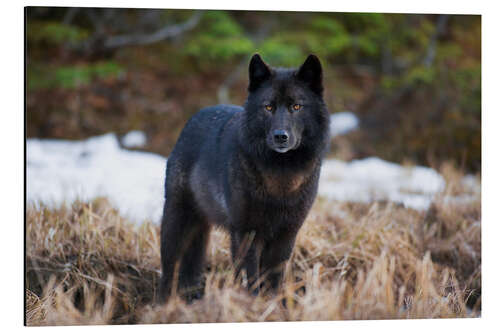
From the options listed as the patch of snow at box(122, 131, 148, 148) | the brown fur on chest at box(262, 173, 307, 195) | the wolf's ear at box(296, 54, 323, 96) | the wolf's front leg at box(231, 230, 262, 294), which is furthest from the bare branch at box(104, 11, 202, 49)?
the wolf's front leg at box(231, 230, 262, 294)

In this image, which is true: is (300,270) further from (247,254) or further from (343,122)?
(343,122)

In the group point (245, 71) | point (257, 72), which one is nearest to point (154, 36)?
point (245, 71)

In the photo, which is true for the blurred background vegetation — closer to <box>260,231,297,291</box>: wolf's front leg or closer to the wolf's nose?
the wolf's nose

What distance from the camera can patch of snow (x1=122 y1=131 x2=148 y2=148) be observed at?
6.45 meters

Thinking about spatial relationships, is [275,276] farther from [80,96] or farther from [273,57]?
[80,96]

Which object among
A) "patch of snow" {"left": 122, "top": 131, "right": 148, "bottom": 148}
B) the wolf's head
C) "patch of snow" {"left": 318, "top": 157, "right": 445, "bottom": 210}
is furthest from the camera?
"patch of snow" {"left": 122, "top": 131, "right": 148, "bottom": 148}

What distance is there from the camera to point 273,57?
255 inches

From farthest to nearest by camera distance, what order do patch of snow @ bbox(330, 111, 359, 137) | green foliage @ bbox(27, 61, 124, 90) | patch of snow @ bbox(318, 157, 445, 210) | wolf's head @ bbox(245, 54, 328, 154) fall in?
patch of snow @ bbox(330, 111, 359, 137) → green foliage @ bbox(27, 61, 124, 90) → patch of snow @ bbox(318, 157, 445, 210) → wolf's head @ bbox(245, 54, 328, 154)

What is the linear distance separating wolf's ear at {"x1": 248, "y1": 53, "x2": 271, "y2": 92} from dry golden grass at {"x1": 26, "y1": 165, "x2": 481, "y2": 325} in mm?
1220

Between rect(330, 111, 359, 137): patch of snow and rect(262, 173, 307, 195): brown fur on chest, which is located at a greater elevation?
rect(330, 111, 359, 137): patch of snow

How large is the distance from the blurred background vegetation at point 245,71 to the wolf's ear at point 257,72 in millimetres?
2439

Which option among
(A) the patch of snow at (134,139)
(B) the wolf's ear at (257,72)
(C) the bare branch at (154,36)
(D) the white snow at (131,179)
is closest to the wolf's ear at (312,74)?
(B) the wolf's ear at (257,72)

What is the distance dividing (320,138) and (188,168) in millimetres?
1031

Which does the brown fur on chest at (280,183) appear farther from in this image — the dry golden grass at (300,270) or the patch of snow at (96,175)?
→ the patch of snow at (96,175)
